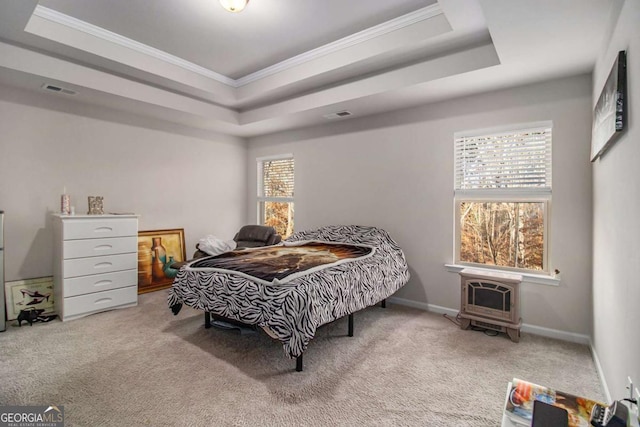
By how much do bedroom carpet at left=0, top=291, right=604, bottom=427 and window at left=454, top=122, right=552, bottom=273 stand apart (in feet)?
2.79

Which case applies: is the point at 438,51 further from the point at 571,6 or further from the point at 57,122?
the point at 57,122

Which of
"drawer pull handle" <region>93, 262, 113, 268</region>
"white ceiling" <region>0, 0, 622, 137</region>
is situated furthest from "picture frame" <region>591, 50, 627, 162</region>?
"drawer pull handle" <region>93, 262, 113, 268</region>

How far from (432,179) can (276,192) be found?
2.67 meters

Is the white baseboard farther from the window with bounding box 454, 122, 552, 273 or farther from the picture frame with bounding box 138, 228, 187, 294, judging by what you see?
the picture frame with bounding box 138, 228, 187, 294

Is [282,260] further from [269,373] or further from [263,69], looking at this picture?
[263,69]

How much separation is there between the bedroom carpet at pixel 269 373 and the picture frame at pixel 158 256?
1.10m

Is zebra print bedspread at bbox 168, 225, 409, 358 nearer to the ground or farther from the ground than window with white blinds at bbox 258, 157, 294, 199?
nearer to the ground

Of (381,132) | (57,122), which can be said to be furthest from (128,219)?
(381,132)

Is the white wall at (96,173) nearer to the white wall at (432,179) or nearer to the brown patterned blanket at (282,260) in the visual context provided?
the white wall at (432,179)

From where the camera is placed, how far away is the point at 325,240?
4105mm

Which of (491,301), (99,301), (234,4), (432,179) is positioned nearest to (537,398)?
(491,301)

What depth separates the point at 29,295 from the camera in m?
3.41

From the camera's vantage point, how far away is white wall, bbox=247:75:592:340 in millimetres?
2871

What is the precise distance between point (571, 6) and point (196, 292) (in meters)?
3.31
